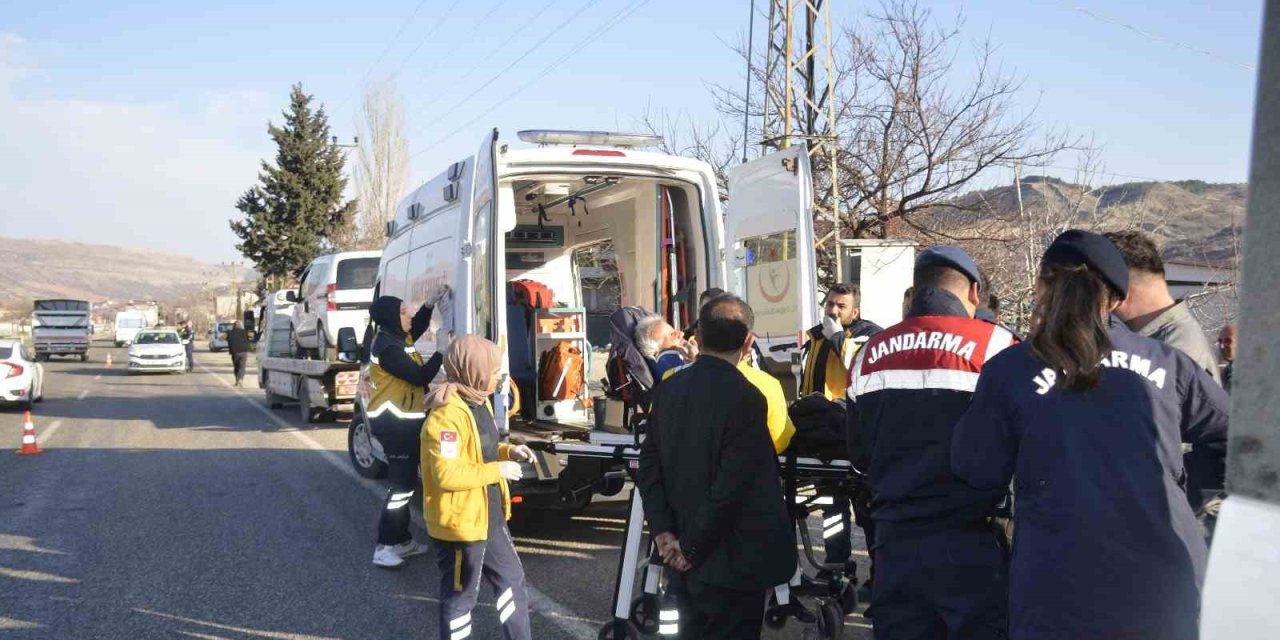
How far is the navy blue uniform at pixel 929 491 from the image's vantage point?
9.96 ft

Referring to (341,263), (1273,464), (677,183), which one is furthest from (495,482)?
(341,263)

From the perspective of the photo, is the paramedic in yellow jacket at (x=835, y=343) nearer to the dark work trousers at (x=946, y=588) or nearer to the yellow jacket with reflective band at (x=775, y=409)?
the yellow jacket with reflective band at (x=775, y=409)

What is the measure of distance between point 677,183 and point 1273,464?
666 centimetres

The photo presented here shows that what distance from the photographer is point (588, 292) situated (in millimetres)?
12250

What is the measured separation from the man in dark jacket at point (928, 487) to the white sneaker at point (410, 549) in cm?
447

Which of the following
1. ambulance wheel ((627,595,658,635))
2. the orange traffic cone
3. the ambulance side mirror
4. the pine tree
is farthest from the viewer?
the pine tree

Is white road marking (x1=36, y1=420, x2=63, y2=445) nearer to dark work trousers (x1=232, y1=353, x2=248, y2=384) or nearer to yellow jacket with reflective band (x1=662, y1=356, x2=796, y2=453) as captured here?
dark work trousers (x1=232, y1=353, x2=248, y2=384)

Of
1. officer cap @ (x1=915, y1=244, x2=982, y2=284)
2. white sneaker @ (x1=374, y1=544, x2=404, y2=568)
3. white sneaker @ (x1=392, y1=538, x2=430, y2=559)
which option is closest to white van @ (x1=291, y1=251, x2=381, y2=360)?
white sneaker @ (x1=392, y1=538, x2=430, y2=559)

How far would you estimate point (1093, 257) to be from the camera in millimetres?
2547

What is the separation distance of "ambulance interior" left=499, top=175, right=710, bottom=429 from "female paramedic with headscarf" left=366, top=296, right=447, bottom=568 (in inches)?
49.1

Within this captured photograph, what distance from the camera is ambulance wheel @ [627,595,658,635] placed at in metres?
4.80

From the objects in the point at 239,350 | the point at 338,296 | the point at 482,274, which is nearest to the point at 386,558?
the point at 482,274

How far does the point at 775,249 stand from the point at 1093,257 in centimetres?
459

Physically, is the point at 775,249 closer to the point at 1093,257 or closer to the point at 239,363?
the point at 1093,257
